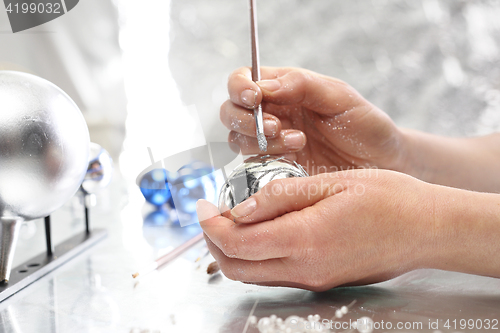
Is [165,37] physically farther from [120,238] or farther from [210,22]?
[210,22]

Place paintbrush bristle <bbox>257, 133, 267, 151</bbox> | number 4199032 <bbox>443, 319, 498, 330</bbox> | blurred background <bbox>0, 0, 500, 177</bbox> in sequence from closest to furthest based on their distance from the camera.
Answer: number 4199032 <bbox>443, 319, 498, 330</bbox>, paintbrush bristle <bbox>257, 133, 267, 151</bbox>, blurred background <bbox>0, 0, 500, 177</bbox>

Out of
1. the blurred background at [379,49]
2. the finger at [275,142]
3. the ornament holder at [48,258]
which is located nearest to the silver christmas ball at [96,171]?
the ornament holder at [48,258]

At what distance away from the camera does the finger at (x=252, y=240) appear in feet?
0.78

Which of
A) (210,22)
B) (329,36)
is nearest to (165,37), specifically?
(210,22)

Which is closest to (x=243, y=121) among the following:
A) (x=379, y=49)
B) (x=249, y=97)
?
(x=249, y=97)

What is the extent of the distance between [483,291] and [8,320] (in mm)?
306

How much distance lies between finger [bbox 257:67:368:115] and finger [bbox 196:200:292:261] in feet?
0.54

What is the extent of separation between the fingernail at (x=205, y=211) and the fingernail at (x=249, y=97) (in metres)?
0.12

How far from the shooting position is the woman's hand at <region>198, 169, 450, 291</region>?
0.24m

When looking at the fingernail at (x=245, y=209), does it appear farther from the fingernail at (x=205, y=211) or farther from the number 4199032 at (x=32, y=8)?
the number 4199032 at (x=32, y=8)

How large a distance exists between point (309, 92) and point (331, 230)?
0.20 meters

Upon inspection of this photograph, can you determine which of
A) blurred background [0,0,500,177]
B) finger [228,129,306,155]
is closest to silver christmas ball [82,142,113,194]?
finger [228,129,306,155]

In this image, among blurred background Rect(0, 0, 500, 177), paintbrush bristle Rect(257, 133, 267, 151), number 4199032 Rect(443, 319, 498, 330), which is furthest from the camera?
blurred background Rect(0, 0, 500, 177)

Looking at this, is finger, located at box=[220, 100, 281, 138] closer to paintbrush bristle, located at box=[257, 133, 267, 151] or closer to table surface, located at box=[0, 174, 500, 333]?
paintbrush bristle, located at box=[257, 133, 267, 151]
